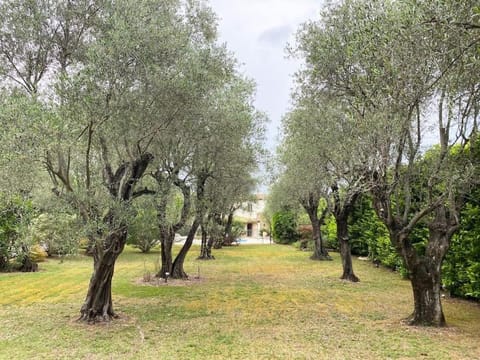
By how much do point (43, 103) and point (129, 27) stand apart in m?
2.19

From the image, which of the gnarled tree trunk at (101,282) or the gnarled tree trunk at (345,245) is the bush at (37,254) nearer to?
the gnarled tree trunk at (101,282)

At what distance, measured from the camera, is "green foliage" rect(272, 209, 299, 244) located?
4016 cm

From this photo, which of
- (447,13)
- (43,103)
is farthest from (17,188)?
(447,13)

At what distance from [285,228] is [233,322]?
109 ft

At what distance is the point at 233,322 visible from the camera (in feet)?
29.2

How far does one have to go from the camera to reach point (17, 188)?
9070mm

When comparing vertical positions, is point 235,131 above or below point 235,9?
below

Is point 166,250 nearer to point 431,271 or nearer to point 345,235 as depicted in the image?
point 345,235

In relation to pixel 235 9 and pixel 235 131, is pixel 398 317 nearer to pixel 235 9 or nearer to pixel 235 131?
pixel 235 131

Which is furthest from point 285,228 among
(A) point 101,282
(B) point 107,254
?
(B) point 107,254

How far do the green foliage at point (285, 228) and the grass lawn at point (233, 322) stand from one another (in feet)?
80.6

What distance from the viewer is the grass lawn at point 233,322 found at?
6848mm

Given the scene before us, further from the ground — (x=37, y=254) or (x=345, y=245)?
(x=345, y=245)

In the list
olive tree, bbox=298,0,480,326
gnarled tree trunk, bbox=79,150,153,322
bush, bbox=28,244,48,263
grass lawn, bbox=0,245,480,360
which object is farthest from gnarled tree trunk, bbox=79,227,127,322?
bush, bbox=28,244,48,263
